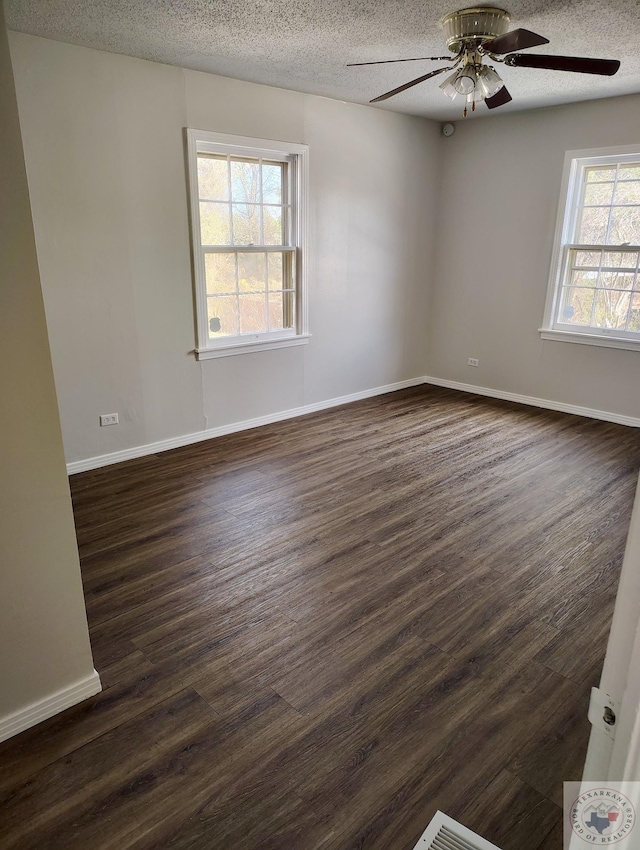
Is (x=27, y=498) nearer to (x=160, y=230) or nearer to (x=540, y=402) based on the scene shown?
(x=160, y=230)

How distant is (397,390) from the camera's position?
6.24 meters

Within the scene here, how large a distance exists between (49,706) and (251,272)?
139 inches

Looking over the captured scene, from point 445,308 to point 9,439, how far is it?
5290mm

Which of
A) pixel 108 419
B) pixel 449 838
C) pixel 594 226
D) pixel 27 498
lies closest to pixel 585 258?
pixel 594 226

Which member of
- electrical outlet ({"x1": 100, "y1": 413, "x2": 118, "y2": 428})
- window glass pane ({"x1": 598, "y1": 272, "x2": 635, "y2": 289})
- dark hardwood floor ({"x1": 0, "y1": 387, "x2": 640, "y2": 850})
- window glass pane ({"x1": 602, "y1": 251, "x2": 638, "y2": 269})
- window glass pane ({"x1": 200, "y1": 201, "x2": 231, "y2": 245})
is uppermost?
window glass pane ({"x1": 200, "y1": 201, "x2": 231, "y2": 245})

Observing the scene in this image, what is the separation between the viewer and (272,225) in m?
4.69

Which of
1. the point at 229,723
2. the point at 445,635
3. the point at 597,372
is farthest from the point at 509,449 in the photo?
the point at 229,723

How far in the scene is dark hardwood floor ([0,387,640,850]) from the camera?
→ 1.63 metres

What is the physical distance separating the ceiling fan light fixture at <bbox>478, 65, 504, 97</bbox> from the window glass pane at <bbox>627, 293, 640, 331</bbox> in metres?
2.56

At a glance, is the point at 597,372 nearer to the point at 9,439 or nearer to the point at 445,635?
the point at 445,635

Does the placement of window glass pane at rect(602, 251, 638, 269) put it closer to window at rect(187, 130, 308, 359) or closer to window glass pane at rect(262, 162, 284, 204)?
window at rect(187, 130, 308, 359)

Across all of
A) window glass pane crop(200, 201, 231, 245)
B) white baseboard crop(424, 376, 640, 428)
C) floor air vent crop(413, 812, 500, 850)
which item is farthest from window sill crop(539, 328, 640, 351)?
floor air vent crop(413, 812, 500, 850)

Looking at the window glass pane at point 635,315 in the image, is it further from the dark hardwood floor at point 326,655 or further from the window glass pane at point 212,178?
the window glass pane at point 212,178

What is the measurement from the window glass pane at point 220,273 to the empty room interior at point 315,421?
0.08 ft
